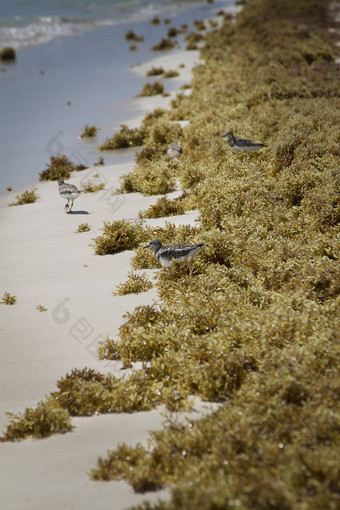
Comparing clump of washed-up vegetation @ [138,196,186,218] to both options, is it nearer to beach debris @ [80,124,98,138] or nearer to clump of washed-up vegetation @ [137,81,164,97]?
beach debris @ [80,124,98,138]

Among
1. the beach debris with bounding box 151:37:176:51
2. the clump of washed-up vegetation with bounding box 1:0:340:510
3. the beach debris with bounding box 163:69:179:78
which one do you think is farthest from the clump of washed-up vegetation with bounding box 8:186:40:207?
the beach debris with bounding box 151:37:176:51

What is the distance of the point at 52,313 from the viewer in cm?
693

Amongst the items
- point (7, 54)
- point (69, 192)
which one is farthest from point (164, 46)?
point (69, 192)

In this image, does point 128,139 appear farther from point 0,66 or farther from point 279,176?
point 0,66

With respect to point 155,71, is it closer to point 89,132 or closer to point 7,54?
point 89,132

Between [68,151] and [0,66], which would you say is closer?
[68,151]

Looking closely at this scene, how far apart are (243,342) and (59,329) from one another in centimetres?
227

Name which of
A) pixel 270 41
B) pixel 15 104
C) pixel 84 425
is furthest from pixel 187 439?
pixel 270 41

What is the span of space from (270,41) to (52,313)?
20434mm

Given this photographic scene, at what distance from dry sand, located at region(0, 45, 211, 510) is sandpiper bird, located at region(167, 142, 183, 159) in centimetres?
148

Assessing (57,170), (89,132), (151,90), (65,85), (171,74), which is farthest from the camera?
(171,74)

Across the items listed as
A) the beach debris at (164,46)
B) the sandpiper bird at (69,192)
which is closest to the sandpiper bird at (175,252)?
the sandpiper bird at (69,192)

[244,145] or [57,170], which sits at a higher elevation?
[244,145]

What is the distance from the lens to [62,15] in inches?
2056
